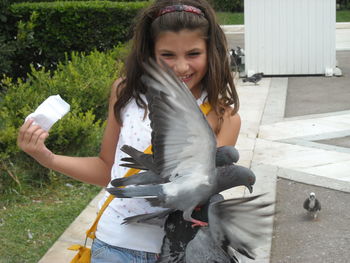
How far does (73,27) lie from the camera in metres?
10.1

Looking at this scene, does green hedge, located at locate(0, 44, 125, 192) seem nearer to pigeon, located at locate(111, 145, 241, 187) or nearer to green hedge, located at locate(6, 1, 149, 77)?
green hedge, located at locate(6, 1, 149, 77)

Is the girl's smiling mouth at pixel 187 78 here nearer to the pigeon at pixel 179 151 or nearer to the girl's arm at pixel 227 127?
the girl's arm at pixel 227 127

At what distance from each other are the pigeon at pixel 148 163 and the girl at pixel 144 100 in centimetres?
23

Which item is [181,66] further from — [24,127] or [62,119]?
[62,119]

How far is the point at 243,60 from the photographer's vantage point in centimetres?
1326

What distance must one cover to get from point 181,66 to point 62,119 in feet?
12.1

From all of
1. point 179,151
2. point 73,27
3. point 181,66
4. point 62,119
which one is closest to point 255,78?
point 73,27

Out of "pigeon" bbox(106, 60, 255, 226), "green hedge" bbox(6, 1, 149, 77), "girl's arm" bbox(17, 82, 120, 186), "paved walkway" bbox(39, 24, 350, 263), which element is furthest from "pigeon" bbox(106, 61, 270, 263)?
"green hedge" bbox(6, 1, 149, 77)

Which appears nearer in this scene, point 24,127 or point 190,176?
point 190,176

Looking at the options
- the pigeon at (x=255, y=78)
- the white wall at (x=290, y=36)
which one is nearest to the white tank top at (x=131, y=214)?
the pigeon at (x=255, y=78)

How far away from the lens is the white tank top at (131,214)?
2105 mm

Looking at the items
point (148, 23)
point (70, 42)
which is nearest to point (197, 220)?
point (148, 23)

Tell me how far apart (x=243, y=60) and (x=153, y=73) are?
11780 millimetres

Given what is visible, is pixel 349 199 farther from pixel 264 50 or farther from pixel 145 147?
pixel 264 50
